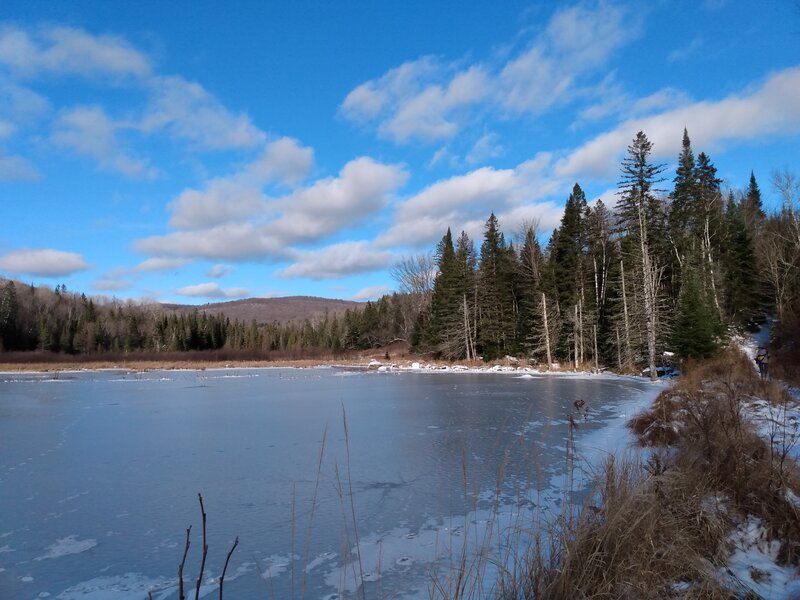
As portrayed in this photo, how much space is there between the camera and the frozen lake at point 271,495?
3619mm

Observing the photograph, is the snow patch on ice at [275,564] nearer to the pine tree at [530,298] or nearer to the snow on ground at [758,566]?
the snow on ground at [758,566]

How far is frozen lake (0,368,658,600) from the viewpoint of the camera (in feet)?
11.9

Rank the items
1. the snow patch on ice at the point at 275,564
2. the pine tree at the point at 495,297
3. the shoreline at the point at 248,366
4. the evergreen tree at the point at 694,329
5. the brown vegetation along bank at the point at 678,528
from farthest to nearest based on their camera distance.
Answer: the pine tree at the point at 495,297, the shoreline at the point at 248,366, the evergreen tree at the point at 694,329, the snow patch on ice at the point at 275,564, the brown vegetation along bank at the point at 678,528

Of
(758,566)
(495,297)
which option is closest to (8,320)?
(495,297)

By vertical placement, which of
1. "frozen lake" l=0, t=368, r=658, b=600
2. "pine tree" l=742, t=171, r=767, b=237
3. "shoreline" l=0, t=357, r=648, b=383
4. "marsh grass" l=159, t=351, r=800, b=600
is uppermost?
"pine tree" l=742, t=171, r=767, b=237

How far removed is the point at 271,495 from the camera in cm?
548

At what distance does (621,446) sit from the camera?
24.3ft

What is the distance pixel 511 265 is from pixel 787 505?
129 ft

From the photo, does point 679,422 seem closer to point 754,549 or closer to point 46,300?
point 754,549

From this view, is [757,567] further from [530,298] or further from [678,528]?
[530,298]

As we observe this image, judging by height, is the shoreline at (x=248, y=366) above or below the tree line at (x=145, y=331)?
below

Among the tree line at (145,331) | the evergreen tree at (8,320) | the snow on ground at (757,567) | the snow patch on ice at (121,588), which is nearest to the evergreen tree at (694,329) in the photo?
the snow on ground at (757,567)

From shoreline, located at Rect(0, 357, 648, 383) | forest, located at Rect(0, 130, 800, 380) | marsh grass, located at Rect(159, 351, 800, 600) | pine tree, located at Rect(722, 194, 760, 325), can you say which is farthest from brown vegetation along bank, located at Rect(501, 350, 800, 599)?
shoreline, located at Rect(0, 357, 648, 383)

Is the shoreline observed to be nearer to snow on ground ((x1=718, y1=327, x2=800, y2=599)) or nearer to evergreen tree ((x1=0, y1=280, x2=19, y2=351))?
evergreen tree ((x1=0, y1=280, x2=19, y2=351))
